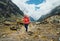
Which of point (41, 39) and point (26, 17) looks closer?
point (41, 39)

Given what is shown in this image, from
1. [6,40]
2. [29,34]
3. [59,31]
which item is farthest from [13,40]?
[59,31]

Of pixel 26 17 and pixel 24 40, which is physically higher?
pixel 26 17

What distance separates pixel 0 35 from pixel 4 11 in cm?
17401

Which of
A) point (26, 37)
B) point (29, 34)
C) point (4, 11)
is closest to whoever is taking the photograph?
point (26, 37)

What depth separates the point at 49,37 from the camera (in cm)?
2264

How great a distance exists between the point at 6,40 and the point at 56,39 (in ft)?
14.9

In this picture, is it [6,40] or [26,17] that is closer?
[6,40]

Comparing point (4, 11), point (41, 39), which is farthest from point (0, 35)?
point (4, 11)

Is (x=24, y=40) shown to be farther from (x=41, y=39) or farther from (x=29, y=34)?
(x=29, y=34)

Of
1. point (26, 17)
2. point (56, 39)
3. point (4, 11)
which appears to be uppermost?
point (4, 11)

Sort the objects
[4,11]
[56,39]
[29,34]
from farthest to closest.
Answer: [4,11] < [29,34] < [56,39]

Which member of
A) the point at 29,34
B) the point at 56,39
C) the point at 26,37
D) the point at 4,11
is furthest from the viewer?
the point at 4,11

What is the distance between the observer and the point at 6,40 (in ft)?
70.3

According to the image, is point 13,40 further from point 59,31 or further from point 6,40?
point 59,31
